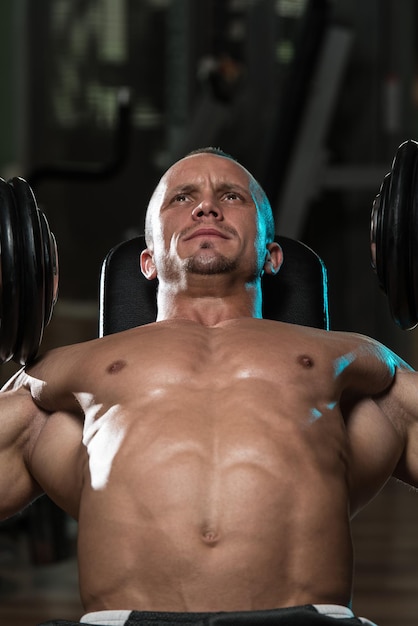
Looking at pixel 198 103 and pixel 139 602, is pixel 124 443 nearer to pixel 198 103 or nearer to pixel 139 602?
pixel 139 602

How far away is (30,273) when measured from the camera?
2039 mm

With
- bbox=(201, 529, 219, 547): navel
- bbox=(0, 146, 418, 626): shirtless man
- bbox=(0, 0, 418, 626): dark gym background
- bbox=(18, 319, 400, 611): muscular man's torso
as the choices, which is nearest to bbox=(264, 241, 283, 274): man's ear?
bbox=(0, 146, 418, 626): shirtless man

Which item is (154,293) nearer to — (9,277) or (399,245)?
(9,277)

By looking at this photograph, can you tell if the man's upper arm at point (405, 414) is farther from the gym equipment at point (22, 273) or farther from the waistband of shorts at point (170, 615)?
the gym equipment at point (22, 273)

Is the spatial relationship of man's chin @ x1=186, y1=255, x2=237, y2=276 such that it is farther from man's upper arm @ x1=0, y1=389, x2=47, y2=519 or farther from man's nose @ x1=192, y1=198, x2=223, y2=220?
man's upper arm @ x1=0, y1=389, x2=47, y2=519

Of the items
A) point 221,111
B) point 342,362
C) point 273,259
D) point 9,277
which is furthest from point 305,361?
point 221,111

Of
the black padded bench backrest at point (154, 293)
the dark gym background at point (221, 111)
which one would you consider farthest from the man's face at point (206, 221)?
the dark gym background at point (221, 111)

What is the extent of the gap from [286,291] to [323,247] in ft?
13.6

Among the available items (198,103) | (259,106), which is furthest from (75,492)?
(198,103)

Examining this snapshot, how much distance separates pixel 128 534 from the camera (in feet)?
6.26

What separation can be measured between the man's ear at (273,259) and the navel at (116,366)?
505mm

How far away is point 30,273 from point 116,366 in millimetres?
237

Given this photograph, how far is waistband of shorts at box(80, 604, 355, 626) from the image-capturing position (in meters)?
1.76

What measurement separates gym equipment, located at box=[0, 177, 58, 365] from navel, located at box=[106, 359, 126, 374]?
0.14m
